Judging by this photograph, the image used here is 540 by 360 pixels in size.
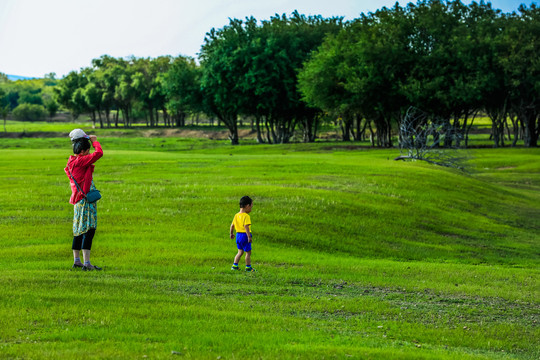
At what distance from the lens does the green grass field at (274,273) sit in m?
9.54

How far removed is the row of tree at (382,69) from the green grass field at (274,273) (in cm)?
4376

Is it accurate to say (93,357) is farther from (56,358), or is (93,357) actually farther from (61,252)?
Result: (61,252)

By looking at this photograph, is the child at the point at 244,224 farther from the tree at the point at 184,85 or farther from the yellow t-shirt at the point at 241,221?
the tree at the point at 184,85

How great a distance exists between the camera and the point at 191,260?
16.5 m

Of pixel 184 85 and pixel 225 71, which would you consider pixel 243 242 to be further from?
pixel 184 85

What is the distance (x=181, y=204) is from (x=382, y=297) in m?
13.2

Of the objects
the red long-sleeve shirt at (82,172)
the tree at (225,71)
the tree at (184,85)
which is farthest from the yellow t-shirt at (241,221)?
the tree at (184,85)

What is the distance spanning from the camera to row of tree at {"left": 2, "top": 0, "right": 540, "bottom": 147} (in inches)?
3071

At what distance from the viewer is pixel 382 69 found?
7931 cm

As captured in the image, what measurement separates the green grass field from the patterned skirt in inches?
40.7

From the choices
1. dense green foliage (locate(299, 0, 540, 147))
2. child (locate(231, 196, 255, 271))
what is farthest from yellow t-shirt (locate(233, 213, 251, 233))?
dense green foliage (locate(299, 0, 540, 147))

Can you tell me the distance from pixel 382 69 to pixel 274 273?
6739 centimetres

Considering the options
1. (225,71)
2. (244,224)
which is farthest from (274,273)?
(225,71)

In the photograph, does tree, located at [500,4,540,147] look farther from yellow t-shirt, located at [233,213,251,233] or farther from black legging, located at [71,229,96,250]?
black legging, located at [71,229,96,250]
